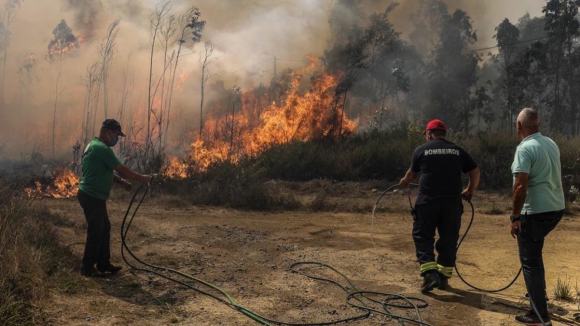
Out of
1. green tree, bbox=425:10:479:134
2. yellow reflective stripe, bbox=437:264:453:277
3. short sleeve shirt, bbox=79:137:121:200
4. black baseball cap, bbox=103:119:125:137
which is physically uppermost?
green tree, bbox=425:10:479:134

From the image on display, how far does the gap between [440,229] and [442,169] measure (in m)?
0.70

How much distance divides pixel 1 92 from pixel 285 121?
64.5ft

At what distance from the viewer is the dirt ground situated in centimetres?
420

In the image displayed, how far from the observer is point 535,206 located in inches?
152

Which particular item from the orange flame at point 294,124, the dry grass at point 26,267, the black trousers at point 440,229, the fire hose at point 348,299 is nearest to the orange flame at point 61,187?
the orange flame at point 294,124

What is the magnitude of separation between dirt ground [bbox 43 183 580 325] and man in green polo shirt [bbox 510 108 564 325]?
16.4 inches

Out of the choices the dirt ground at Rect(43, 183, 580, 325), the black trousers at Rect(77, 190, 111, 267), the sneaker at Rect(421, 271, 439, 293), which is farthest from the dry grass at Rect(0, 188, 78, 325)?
the sneaker at Rect(421, 271, 439, 293)

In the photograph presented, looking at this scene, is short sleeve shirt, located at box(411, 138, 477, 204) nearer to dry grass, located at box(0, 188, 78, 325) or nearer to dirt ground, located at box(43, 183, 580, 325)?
dirt ground, located at box(43, 183, 580, 325)

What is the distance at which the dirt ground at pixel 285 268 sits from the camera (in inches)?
165

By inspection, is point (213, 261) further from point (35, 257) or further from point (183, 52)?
point (183, 52)

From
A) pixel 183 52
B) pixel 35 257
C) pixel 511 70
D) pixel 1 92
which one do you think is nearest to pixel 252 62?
pixel 183 52

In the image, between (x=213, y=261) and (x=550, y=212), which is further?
(x=213, y=261)

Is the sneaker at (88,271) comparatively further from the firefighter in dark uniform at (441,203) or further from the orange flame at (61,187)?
the orange flame at (61,187)

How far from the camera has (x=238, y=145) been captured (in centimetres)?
1820
